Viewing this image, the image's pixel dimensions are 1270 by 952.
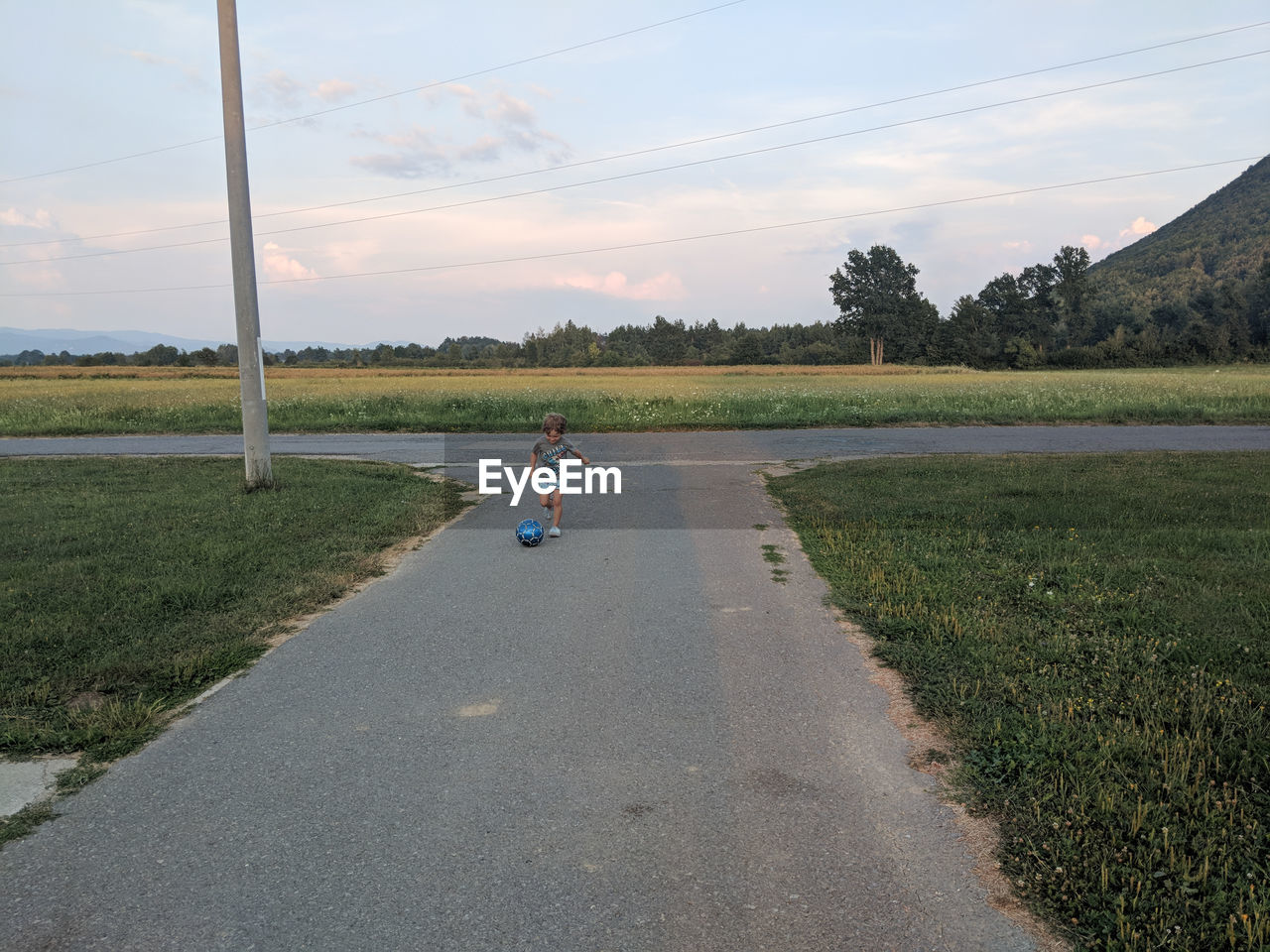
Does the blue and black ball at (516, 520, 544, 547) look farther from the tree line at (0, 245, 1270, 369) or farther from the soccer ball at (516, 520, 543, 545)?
the tree line at (0, 245, 1270, 369)

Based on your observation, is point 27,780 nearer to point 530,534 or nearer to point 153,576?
point 153,576

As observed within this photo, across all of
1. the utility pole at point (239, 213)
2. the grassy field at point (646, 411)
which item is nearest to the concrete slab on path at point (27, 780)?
the utility pole at point (239, 213)

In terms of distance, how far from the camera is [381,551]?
8.12m

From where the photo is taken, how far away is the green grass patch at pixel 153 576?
4.39 metres

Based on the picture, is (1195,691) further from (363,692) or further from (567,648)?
(363,692)

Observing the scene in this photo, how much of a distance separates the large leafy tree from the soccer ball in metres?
90.0

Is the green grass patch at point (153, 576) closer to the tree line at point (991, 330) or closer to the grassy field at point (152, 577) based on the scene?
the grassy field at point (152, 577)

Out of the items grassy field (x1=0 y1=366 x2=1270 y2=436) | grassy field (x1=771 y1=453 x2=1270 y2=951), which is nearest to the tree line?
grassy field (x1=0 y1=366 x2=1270 y2=436)

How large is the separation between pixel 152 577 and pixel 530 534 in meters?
3.18

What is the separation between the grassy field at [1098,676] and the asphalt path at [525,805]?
330 mm

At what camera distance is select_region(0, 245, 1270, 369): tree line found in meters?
74.4

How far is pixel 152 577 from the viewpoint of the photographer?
6711 mm

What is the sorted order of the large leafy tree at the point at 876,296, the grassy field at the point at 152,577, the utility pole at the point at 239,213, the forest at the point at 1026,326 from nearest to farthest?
the grassy field at the point at 152,577 < the utility pole at the point at 239,213 < the forest at the point at 1026,326 < the large leafy tree at the point at 876,296

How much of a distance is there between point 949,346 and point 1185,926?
93.7 meters
